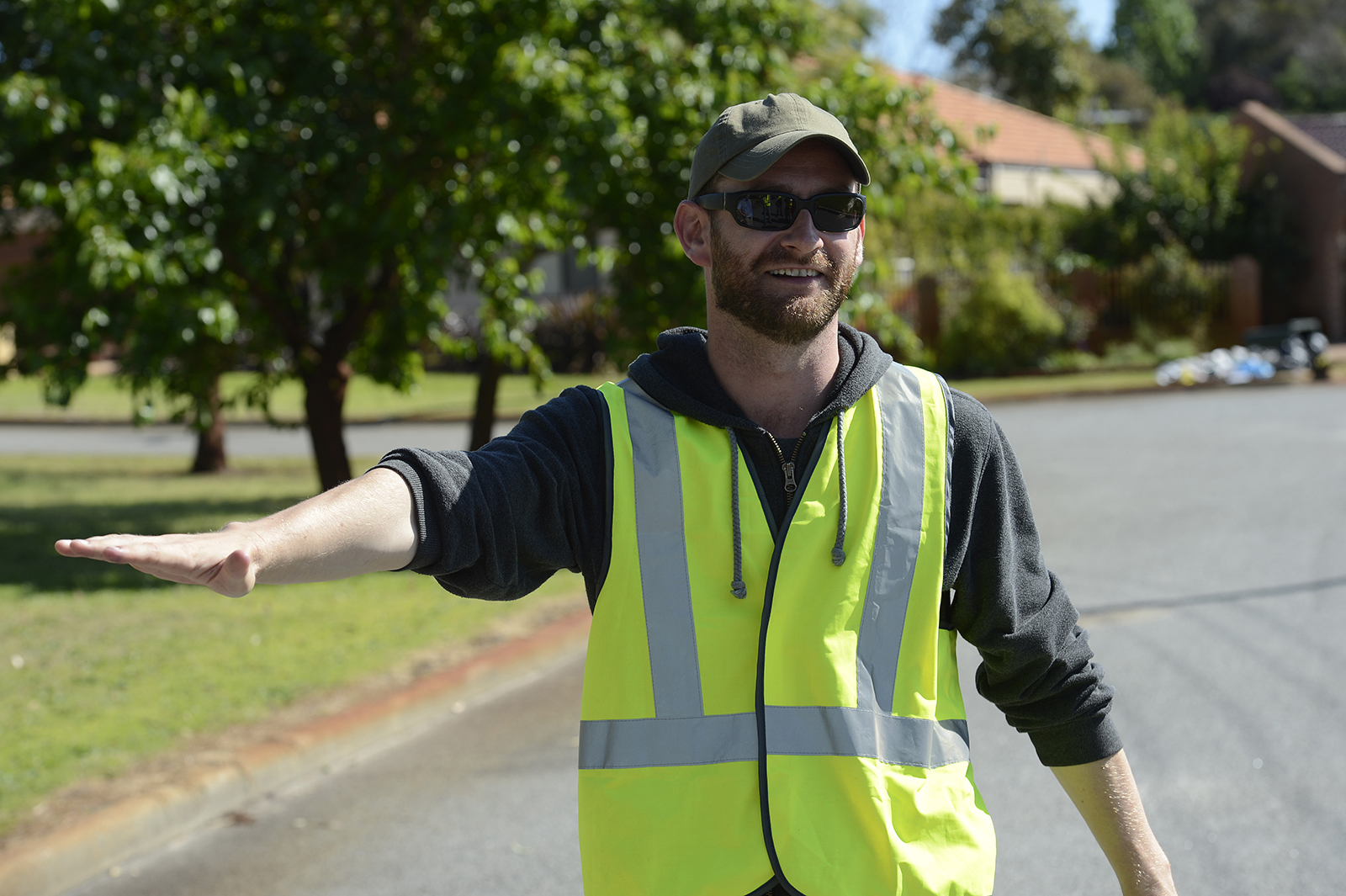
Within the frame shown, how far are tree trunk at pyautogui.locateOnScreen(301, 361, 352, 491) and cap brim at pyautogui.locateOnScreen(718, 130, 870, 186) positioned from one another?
937 centimetres

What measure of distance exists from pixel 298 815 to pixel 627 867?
3435 mm

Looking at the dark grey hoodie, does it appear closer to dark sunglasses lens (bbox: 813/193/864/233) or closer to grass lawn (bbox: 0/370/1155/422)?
dark sunglasses lens (bbox: 813/193/864/233)

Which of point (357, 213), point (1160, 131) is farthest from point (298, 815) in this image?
point (1160, 131)

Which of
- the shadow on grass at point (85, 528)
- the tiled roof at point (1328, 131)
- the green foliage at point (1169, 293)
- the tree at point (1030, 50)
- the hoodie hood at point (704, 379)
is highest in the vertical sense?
the tree at point (1030, 50)

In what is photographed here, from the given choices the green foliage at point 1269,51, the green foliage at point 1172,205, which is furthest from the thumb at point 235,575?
the green foliage at point 1269,51

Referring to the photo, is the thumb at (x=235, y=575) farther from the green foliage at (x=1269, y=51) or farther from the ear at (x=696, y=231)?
the green foliage at (x=1269, y=51)

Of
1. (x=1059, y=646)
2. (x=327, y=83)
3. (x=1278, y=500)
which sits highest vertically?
(x=327, y=83)

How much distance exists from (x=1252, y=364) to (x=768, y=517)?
70.2 ft

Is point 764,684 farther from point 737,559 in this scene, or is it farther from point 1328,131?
point 1328,131

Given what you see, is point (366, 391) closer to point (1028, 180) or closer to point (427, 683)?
point (1028, 180)

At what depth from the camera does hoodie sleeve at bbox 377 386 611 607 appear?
1891 millimetres

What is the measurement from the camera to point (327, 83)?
992cm

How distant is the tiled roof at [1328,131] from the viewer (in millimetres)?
34969

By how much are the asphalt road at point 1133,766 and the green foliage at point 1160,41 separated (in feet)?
207
